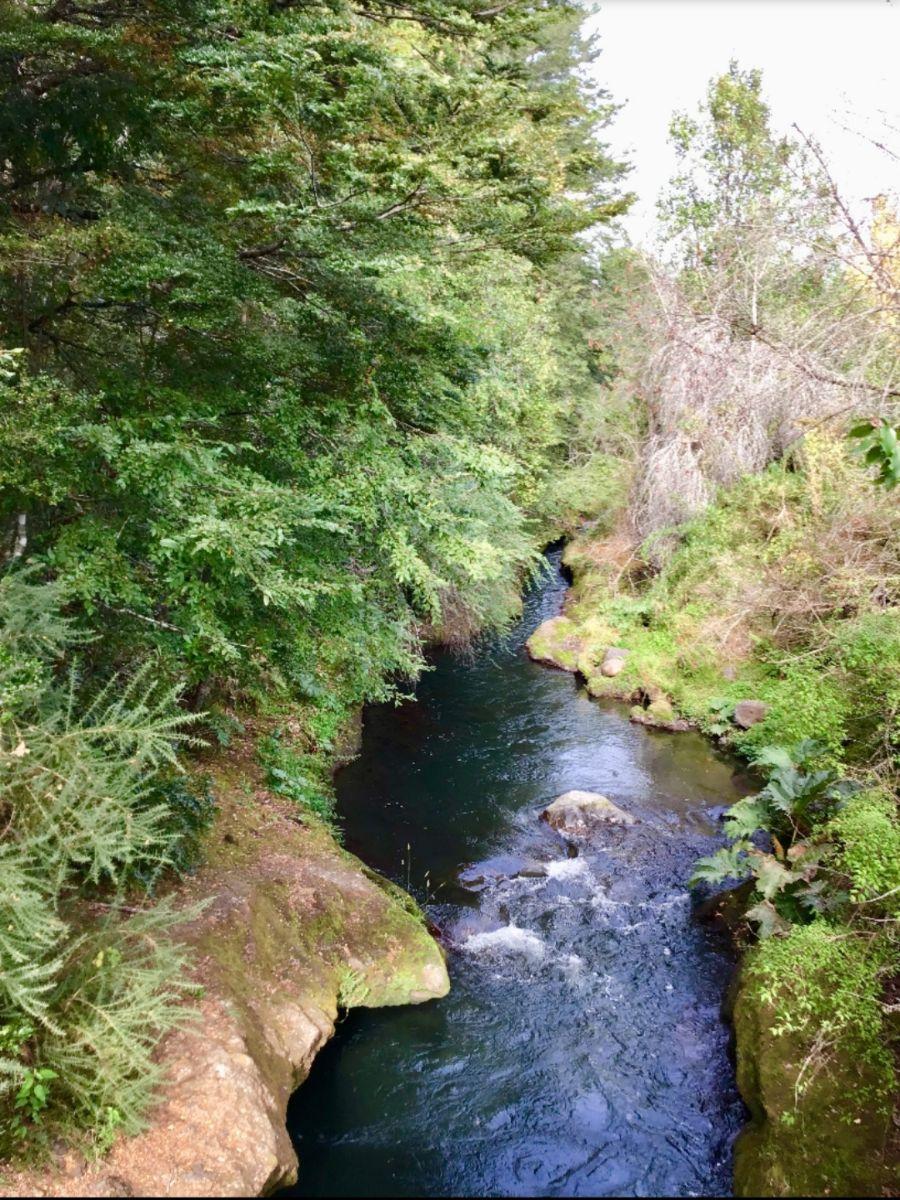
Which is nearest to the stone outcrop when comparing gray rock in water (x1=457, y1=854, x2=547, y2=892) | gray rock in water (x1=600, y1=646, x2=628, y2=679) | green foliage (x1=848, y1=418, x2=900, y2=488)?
gray rock in water (x1=457, y1=854, x2=547, y2=892)

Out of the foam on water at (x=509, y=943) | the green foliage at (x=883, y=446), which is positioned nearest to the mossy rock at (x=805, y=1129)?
the foam on water at (x=509, y=943)

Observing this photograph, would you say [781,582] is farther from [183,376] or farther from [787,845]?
[183,376]

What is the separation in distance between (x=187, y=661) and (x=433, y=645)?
324 inches

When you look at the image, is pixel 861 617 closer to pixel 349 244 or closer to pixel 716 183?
pixel 349 244

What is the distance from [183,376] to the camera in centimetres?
555

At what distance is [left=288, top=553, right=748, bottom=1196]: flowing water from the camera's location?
4.58m

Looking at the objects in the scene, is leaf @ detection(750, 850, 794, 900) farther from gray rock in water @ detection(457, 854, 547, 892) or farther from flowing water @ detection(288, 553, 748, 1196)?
gray rock in water @ detection(457, 854, 547, 892)

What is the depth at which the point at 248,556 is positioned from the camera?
4.24 m

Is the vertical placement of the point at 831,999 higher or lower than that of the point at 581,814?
higher

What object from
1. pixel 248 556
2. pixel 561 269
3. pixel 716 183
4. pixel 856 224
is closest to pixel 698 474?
pixel 716 183

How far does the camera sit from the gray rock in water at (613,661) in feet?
41.9

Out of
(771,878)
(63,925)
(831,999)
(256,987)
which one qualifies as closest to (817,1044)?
(831,999)

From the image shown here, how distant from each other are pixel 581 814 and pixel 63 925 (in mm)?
6132

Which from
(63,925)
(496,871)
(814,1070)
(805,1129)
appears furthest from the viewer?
(496,871)
